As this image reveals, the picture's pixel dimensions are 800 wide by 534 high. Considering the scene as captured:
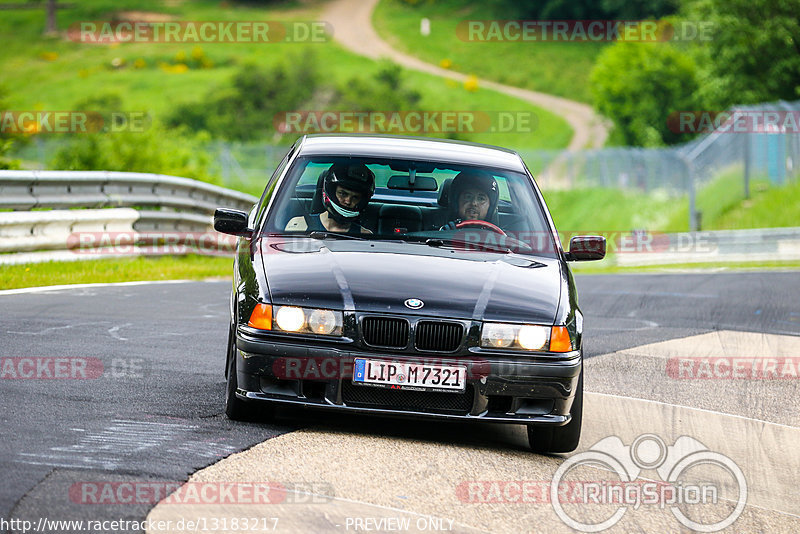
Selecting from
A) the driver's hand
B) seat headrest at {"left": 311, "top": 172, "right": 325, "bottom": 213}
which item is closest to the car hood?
the driver's hand

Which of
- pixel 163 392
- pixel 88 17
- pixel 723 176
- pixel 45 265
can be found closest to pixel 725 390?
pixel 163 392

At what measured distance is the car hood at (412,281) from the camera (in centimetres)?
614

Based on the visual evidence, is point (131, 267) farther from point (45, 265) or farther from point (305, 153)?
point (305, 153)

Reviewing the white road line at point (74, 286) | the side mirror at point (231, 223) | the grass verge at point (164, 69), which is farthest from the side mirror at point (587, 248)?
the grass verge at point (164, 69)

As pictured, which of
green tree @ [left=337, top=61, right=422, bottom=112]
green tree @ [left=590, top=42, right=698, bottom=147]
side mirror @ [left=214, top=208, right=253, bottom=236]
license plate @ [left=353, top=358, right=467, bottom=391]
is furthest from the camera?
green tree @ [left=337, top=61, right=422, bottom=112]

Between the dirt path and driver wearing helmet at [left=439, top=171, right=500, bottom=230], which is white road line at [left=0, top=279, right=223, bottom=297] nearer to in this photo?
driver wearing helmet at [left=439, top=171, right=500, bottom=230]

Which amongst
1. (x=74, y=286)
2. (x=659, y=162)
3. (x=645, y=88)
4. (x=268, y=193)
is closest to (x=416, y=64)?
(x=645, y=88)

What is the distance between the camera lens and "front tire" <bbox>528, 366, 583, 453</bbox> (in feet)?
21.0

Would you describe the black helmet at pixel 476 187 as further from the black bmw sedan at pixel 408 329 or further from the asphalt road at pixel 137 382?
the asphalt road at pixel 137 382

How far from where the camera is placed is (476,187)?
24.8 ft

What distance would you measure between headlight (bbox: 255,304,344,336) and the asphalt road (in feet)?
1.73

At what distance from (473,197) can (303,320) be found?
71.2 inches

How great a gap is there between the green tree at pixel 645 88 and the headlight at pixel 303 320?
7018 cm

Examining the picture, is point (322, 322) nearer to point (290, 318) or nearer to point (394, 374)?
point (290, 318)
